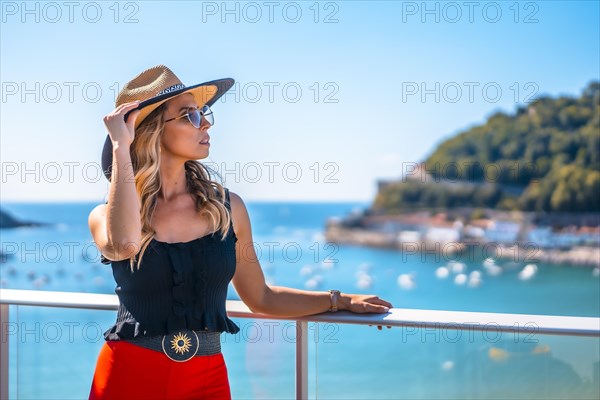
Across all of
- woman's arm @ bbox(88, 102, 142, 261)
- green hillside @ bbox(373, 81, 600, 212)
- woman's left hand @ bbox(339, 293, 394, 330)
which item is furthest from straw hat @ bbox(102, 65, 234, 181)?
green hillside @ bbox(373, 81, 600, 212)

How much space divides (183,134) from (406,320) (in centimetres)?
91

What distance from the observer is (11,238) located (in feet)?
115

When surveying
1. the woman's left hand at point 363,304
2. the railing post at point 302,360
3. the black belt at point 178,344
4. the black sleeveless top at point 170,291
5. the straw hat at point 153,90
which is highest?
the straw hat at point 153,90

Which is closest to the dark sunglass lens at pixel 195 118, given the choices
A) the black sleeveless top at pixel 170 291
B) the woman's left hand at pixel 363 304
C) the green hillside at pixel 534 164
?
the black sleeveless top at pixel 170 291

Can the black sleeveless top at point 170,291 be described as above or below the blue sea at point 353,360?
above

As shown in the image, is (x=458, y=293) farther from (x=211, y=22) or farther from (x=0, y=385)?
(x=0, y=385)

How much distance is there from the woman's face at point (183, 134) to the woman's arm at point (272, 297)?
0.66 feet

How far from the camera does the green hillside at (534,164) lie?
28453mm

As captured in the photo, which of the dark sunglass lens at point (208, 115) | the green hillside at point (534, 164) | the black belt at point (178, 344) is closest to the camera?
the black belt at point (178, 344)

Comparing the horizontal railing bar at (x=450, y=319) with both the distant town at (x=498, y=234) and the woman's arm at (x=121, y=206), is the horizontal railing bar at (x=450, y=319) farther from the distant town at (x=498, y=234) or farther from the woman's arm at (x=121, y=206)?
the distant town at (x=498, y=234)

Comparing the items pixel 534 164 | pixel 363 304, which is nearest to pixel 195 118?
pixel 363 304

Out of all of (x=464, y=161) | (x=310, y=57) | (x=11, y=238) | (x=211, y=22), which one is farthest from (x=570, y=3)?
(x=11, y=238)

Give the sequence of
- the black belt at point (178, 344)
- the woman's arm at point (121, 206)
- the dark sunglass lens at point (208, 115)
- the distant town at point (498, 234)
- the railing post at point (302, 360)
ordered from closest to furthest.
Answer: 1. the woman's arm at point (121, 206)
2. the black belt at point (178, 344)
3. the dark sunglass lens at point (208, 115)
4. the railing post at point (302, 360)
5. the distant town at point (498, 234)

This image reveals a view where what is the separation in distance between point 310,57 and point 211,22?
8.68 meters
